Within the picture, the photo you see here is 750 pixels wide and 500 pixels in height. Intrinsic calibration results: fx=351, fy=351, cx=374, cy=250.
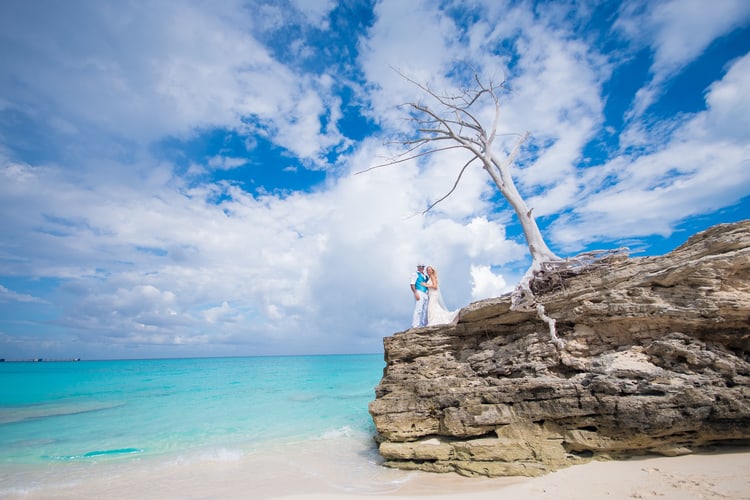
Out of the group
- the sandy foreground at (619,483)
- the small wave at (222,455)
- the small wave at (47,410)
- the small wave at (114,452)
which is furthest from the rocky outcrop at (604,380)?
the small wave at (47,410)

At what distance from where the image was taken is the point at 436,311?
10891mm

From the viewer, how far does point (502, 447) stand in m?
6.91

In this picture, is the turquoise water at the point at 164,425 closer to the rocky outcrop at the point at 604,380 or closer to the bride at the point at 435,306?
the bride at the point at 435,306

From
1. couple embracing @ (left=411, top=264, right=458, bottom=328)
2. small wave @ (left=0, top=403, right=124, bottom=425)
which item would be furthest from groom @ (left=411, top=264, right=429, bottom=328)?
small wave @ (left=0, top=403, right=124, bottom=425)

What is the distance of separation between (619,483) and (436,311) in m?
5.99

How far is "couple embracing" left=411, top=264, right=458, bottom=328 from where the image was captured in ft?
35.8

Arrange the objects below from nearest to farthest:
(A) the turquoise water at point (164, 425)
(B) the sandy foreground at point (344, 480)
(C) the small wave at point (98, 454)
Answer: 1. (B) the sandy foreground at point (344, 480)
2. (C) the small wave at point (98, 454)
3. (A) the turquoise water at point (164, 425)

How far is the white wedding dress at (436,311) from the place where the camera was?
10539 mm

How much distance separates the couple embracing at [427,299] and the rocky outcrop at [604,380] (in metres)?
2.21

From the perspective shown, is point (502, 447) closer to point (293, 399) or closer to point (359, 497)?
point (359, 497)

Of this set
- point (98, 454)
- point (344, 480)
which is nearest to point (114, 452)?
point (98, 454)

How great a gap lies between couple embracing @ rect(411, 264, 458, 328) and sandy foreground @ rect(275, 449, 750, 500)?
4723 millimetres

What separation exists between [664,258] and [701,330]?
153cm

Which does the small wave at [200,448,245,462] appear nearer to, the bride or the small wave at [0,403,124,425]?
the bride
